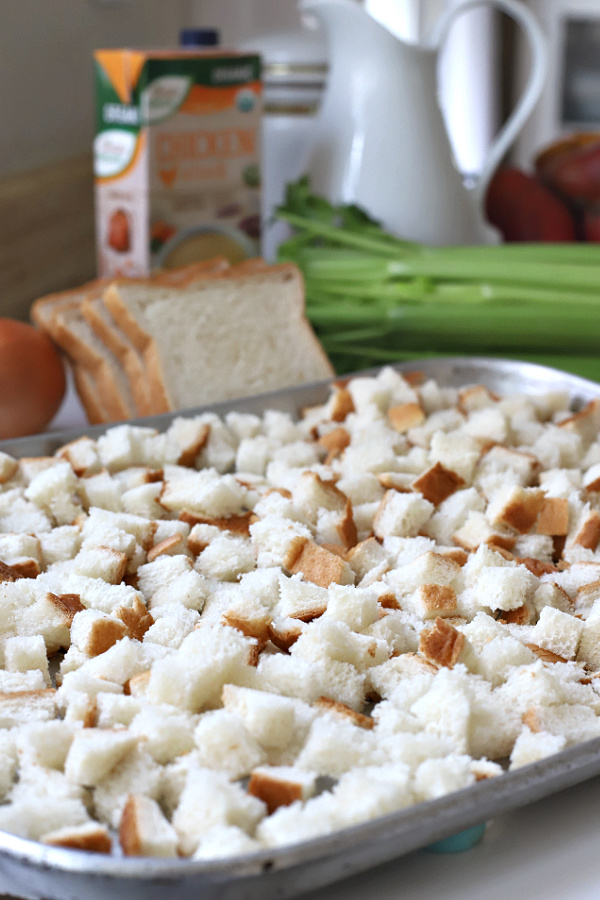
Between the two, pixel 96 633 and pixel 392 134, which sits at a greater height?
pixel 392 134

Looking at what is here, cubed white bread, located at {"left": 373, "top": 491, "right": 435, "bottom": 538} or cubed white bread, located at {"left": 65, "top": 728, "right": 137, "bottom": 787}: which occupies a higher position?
cubed white bread, located at {"left": 65, "top": 728, "right": 137, "bottom": 787}

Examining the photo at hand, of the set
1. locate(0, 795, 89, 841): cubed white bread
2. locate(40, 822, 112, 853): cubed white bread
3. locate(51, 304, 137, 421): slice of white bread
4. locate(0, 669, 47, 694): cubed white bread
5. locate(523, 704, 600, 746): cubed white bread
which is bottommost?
locate(51, 304, 137, 421): slice of white bread

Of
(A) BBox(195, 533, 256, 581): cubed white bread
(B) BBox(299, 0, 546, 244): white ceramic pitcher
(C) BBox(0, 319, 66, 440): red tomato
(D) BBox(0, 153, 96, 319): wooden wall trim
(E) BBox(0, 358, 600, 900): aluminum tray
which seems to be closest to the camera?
(E) BBox(0, 358, 600, 900): aluminum tray

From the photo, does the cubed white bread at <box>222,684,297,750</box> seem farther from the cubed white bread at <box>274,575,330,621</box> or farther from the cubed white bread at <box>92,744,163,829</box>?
the cubed white bread at <box>274,575,330,621</box>

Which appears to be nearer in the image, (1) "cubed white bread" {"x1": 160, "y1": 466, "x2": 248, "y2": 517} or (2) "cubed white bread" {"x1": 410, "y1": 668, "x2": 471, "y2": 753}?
(2) "cubed white bread" {"x1": 410, "y1": 668, "x2": 471, "y2": 753}

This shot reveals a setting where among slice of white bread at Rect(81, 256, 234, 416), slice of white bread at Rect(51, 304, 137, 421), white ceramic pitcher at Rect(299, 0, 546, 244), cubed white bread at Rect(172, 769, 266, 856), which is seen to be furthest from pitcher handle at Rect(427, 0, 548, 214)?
cubed white bread at Rect(172, 769, 266, 856)

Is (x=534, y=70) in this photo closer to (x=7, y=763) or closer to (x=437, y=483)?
(x=437, y=483)

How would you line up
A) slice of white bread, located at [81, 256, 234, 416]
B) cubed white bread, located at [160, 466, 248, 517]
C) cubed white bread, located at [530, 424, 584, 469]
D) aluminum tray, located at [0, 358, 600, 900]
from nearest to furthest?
aluminum tray, located at [0, 358, 600, 900]
cubed white bread, located at [160, 466, 248, 517]
cubed white bread, located at [530, 424, 584, 469]
slice of white bread, located at [81, 256, 234, 416]

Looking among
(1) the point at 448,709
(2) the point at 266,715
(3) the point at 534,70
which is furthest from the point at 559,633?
(3) the point at 534,70
